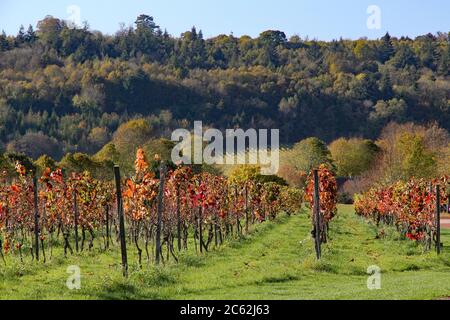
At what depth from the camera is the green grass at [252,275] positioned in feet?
48.2

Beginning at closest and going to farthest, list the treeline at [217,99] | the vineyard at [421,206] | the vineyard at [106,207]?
the vineyard at [106,207] < the vineyard at [421,206] < the treeline at [217,99]

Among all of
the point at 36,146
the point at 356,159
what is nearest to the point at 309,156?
the point at 356,159

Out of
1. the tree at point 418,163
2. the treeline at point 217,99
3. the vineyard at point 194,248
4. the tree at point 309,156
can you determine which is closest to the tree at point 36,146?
the treeline at point 217,99

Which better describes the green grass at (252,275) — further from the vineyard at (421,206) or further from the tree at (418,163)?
the tree at (418,163)

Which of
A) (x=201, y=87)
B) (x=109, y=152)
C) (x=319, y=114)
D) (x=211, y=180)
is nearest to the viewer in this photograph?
(x=211, y=180)

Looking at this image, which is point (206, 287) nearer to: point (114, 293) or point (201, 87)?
point (114, 293)

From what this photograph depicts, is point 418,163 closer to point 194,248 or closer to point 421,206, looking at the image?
point 421,206

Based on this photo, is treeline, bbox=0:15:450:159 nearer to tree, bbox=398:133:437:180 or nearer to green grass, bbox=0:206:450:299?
tree, bbox=398:133:437:180

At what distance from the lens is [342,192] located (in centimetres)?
9050

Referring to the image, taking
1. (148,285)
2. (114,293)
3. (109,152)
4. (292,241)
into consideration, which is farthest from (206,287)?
(109,152)
